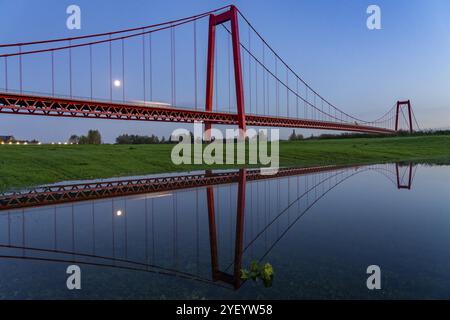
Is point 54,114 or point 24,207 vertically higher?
point 54,114

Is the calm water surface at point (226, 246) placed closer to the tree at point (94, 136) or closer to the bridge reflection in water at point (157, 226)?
the bridge reflection in water at point (157, 226)

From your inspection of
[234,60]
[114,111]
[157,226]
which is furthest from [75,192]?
[234,60]

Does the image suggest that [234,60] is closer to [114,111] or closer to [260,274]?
[114,111]

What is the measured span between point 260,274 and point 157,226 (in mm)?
4890

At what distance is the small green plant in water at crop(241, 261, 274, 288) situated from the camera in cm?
573

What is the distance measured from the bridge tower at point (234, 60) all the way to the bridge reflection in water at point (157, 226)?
115ft

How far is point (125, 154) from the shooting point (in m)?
35.6

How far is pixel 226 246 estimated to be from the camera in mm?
7891

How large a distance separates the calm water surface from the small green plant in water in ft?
0.57

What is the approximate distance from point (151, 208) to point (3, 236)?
5.08m

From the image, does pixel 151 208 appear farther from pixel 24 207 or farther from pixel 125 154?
pixel 125 154

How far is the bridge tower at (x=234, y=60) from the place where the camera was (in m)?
Result: 50.3
